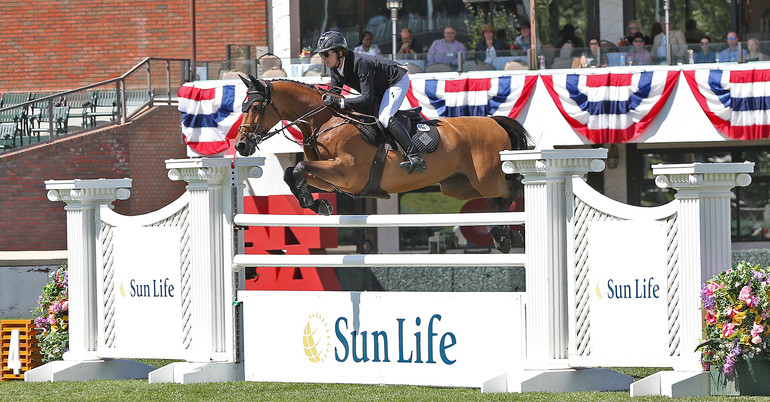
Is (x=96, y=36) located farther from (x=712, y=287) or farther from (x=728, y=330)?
(x=728, y=330)

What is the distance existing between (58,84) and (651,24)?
11.3m

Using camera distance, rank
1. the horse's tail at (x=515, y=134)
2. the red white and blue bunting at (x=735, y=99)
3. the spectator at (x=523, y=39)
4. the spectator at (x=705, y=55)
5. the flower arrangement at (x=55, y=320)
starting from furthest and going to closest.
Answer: the spectator at (x=523, y=39) < the spectator at (x=705, y=55) < the red white and blue bunting at (x=735, y=99) < the horse's tail at (x=515, y=134) < the flower arrangement at (x=55, y=320)

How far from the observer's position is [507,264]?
8.05 m

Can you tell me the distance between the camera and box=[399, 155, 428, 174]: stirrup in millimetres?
9930

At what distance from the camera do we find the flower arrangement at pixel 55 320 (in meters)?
9.79

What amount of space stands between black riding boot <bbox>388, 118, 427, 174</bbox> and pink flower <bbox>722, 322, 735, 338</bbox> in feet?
11.2

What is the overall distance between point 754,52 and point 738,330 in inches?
473

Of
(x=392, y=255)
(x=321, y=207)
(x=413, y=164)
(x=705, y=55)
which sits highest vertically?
(x=705, y=55)

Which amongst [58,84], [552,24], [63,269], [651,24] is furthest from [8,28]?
[63,269]

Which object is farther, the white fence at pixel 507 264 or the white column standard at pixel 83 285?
the white column standard at pixel 83 285

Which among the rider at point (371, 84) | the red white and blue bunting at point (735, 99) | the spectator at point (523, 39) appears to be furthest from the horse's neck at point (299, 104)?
the spectator at point (523, 39)

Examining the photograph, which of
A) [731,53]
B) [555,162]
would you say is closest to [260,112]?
[555,162]

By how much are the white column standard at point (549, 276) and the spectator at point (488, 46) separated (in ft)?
37.9

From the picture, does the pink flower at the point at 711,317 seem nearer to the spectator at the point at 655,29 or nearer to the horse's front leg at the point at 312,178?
the horse's front leg at the point at 312,178
